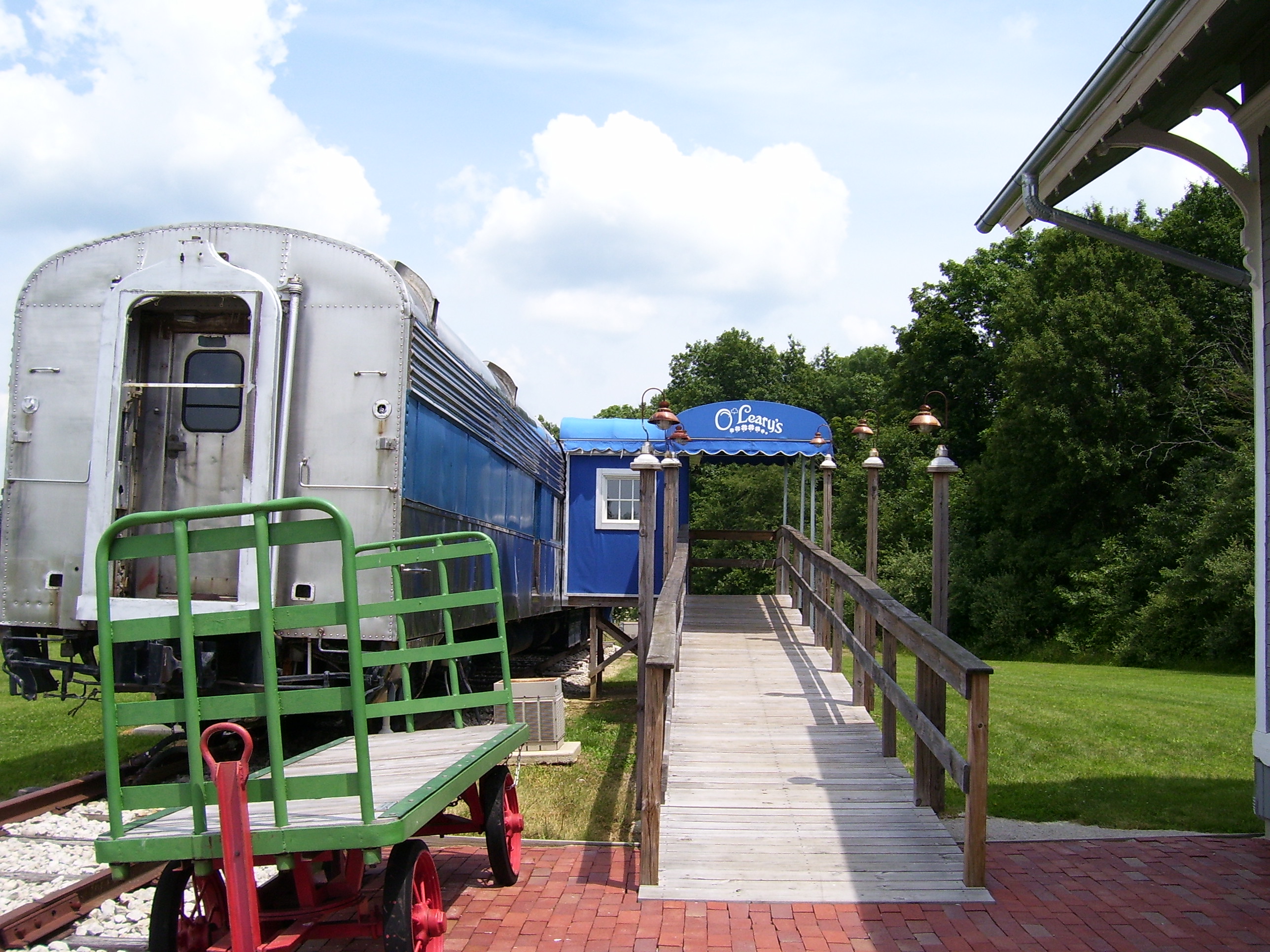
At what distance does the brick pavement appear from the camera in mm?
4219

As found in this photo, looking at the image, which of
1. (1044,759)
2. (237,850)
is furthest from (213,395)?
(1044,759)

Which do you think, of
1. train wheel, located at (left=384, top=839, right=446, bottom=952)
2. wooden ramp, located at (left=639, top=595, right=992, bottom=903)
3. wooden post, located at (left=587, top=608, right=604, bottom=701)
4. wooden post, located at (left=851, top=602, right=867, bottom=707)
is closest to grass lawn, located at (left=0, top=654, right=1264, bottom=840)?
wooden post, located at (left=851, top=602, right=867, bottom=707)

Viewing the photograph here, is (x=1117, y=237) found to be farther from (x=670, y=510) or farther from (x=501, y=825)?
(x=501, y=825)

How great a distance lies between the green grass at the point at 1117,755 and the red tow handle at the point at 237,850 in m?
4.72

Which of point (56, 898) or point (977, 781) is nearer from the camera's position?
point (56, 898)

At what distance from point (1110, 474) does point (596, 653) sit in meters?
15.6

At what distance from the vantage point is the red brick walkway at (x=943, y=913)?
4223 mm

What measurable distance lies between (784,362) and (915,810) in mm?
48862

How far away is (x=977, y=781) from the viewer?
463cm

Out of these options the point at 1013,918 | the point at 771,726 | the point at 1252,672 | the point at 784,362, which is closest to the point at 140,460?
the point at 771,726

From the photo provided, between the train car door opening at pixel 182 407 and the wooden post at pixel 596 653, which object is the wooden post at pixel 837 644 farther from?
the wooden post at pixel 596 653

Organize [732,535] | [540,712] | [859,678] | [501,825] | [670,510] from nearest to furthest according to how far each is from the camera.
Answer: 1. [501,825]
2. [859,678]
3. [540,712]
4. [670,510]
5. [732,535]

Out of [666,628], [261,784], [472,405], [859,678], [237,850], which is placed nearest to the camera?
[237,850]

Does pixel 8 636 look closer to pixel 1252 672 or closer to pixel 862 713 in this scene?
pixel 862 713
